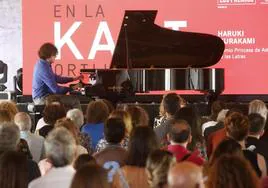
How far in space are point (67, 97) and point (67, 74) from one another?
5080mm

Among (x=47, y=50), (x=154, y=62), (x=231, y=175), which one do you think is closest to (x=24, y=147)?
(x=231, y=175)

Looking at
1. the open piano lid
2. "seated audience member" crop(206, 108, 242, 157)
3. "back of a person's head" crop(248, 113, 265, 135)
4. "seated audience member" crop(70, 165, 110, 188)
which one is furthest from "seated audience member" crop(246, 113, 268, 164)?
the open piano lid

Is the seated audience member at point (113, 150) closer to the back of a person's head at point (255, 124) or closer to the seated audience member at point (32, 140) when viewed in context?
the seated audience member at point (32, 140)

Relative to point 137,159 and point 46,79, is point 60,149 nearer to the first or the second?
point 137,159

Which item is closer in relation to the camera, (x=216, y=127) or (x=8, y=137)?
(x=8, y=137)

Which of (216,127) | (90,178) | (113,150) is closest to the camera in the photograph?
(90,178)

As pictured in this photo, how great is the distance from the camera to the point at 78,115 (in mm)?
8305

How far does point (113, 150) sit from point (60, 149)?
906 millimetres

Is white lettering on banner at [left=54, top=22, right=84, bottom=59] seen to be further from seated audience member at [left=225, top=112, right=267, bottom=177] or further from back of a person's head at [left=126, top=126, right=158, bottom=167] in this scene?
back of a person's head at [left=126, top=126, right=158, bottom=167]

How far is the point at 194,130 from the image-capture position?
24.8ft

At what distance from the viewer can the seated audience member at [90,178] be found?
434cm

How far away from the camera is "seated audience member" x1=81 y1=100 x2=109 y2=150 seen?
815 cm

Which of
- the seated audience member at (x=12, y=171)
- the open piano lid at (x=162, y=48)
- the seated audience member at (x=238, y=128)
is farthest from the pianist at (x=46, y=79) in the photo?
the seated audience member at (x=12, y=171)

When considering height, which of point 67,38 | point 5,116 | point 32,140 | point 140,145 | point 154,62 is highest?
point 67,38
